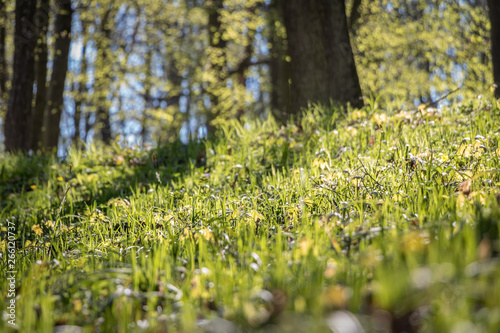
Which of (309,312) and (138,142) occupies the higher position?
(138,142)

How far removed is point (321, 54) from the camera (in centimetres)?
638

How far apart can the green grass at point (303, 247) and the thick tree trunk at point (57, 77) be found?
6.19 meters

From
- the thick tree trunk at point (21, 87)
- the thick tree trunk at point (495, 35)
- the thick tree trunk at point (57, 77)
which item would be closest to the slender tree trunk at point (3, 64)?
the thick tree trunk at point (57, 77)

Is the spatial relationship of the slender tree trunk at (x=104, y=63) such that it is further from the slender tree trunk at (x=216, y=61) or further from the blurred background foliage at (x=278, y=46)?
the slender tree trunk at (x=216, y=61)

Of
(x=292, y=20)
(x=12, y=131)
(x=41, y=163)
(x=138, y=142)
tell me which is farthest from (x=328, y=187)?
(x=12, y=131)

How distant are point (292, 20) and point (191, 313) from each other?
5.86 meters

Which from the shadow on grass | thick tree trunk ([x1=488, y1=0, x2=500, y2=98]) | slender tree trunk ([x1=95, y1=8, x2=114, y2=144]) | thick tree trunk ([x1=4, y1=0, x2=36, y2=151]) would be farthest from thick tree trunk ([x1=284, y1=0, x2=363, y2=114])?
slender tree trunk ([x1=95, y1=8, x2=114, y2=144])

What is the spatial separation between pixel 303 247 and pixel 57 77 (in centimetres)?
1024

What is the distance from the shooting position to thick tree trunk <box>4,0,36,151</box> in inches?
331

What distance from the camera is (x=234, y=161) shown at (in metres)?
4.66

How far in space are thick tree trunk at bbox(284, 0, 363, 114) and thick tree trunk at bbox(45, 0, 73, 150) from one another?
6246 mm

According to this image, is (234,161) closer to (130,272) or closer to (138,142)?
(138,142)

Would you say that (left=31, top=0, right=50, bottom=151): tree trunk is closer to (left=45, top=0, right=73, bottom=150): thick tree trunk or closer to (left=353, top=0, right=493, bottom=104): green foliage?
(left=45, top=0, right=73, bottom=150): thick tree trunk

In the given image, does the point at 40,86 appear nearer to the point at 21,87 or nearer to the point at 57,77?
the point at 57,77
